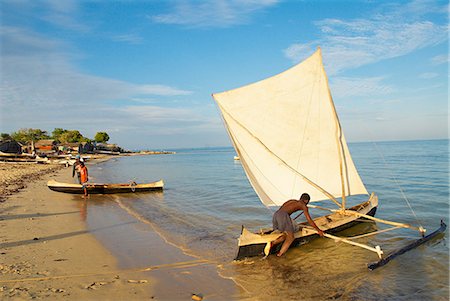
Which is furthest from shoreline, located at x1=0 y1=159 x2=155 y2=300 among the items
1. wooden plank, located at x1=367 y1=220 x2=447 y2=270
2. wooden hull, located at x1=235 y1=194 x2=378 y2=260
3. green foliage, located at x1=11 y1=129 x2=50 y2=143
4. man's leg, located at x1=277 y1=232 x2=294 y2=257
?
green foliage, located at x1=11 y1=129 x2=50 y2=143

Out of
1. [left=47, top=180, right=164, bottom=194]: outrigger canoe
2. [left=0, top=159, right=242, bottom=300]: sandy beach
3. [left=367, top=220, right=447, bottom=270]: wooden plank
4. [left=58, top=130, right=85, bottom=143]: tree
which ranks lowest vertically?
[left=367, top=220, right=447, bottom=270]: wooden plank

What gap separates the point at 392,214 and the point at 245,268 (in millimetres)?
11056

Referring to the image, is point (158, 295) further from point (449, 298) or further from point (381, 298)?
point (449, 298)

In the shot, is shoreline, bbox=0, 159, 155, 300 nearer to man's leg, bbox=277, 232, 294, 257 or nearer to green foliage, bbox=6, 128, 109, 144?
man's leg, bbox=277, 232, 294, 257

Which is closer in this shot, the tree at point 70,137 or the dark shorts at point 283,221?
the dark shorts at point 283,221

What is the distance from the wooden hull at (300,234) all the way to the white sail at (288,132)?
3.14 feet

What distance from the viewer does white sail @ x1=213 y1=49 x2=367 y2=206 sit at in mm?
11086

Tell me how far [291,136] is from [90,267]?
733 centimetres

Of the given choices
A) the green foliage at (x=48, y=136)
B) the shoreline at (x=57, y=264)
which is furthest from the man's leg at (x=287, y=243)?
the green foliage at (x=48, y=136)

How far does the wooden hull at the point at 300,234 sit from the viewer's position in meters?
9.29

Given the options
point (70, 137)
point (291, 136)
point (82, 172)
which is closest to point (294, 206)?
point (291, 136)

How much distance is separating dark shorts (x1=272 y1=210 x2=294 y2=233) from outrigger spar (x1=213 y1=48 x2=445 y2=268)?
3.79 feet

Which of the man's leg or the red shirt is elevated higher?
the red shirt

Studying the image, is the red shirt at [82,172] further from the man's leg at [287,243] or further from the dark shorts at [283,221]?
the man's leg at [287,243]
